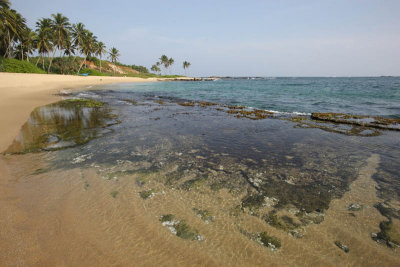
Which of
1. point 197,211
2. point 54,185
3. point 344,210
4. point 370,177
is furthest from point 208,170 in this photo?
point 370,177

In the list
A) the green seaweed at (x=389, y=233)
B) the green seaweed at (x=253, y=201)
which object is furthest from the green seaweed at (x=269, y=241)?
the green seaweed at (x=389, y=233)

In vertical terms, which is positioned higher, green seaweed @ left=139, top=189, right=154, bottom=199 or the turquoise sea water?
the turquoise sea water

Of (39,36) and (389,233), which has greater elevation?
(39,36)

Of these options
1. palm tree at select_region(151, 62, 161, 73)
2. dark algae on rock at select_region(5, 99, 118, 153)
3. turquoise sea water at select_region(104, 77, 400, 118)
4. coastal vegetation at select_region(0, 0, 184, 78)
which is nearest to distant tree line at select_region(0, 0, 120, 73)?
coastal vegetation at select_region(0, 0, 184, 78)

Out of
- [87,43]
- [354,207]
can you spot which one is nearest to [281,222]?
[354,207]

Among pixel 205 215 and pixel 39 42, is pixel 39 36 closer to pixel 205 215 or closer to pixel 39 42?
pixel 39 42

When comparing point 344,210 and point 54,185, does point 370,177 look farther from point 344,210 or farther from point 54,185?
point 54,185

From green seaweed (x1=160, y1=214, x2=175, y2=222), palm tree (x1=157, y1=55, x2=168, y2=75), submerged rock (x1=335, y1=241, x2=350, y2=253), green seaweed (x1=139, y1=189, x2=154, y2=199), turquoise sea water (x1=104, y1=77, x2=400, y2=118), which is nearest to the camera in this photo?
submerged rock (x1=335, y1=241, x2=350, y2=253)

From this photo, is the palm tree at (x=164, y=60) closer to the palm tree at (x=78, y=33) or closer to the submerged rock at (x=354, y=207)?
the palm tree at (x=78, y=33)

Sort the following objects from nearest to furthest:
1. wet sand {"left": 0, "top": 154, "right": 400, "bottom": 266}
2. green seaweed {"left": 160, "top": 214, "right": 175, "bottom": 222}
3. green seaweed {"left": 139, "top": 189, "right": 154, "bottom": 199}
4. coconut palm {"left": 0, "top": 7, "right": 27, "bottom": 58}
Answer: wet sand {"left": 0, "top": 154, "right": 400, "bottom": 266} < green seaweed {"left": 160, "top": 214, "right": 175, "bottom": 222} < green seaweed {"left": 139, "top": 189, "right": 154, "bottom": 199} < coconut palm {"left": 0, "top": 7, "right": 27, "bottom": 58}

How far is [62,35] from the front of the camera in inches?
2382

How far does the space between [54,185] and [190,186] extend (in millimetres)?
3680

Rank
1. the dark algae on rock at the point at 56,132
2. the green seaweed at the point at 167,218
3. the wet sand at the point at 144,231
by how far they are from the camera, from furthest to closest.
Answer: the dark algae on rock at the point at 56,132 → the green seaweed at the point at 167,218 → the wet sand at the point at 144,231

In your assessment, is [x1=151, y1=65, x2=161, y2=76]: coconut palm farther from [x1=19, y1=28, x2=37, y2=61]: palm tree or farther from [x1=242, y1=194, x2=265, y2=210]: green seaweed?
[x1=242, y1=194, x2=265, y2=210]: green seaweed
